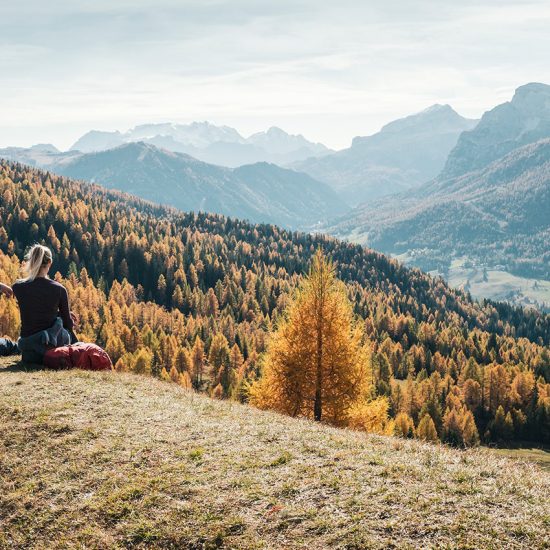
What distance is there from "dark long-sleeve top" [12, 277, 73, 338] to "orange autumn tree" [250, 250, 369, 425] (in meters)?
16.0

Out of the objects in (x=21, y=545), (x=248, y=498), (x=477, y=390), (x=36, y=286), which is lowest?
(x=477, y=390)

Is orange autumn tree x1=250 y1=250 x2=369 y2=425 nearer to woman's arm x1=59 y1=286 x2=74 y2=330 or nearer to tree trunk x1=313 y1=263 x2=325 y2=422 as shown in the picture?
tree trunk x1=313 y1=263 x2=325 y2=422

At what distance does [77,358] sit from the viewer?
71.7 ft

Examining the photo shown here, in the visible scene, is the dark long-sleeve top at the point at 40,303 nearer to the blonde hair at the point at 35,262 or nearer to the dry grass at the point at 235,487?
the blonde hair at the point at 35,262

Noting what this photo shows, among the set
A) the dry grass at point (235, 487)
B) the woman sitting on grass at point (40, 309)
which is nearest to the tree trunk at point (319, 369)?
the dry grass at point (235, 487)

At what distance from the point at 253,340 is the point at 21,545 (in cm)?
14185

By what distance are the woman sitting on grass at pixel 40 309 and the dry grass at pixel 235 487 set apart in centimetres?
419

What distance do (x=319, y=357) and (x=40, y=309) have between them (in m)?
18.1

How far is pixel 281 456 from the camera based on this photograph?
46.2 ft

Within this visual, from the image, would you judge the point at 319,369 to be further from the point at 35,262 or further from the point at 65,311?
the point at 35,262

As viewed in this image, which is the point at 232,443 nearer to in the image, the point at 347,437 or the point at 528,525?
the point at 347,437

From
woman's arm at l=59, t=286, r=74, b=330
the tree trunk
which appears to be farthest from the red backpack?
the tree trunk

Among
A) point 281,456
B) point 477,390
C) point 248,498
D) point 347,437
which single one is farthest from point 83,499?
point 477,390

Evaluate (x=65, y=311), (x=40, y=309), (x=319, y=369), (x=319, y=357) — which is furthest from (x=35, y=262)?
(x=319, y=369)
